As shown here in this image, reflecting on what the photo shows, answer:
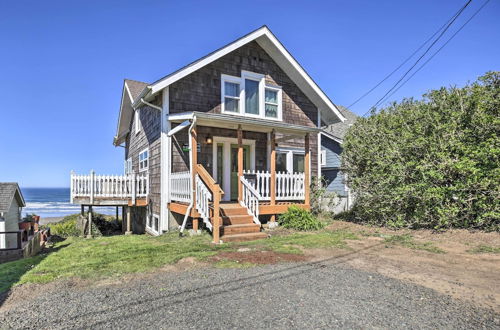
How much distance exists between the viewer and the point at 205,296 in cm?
364

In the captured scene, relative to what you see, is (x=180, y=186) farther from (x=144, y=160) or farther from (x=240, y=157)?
(x=144, y=160)

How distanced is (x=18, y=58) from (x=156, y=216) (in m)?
15.8

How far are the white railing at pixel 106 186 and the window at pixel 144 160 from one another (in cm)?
93

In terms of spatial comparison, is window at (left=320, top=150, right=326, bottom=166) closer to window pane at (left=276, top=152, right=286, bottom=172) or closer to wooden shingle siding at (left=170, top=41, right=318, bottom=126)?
wooden shingle siding at (left=170, top=41, right=318, bottom=126)

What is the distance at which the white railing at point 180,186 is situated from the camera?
8266mm

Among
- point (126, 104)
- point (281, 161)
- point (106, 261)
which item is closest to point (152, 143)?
point (281, 161)

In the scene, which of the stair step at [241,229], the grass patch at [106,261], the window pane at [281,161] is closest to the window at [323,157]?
the window pane at [281,161]

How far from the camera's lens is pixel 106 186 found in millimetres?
10656


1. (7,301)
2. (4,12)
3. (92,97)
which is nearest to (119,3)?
(4,12)

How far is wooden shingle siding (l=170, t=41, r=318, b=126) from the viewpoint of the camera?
31.7ft

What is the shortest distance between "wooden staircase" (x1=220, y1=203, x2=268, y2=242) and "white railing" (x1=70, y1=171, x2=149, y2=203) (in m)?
4.33

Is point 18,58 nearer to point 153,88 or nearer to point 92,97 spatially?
point 153,88

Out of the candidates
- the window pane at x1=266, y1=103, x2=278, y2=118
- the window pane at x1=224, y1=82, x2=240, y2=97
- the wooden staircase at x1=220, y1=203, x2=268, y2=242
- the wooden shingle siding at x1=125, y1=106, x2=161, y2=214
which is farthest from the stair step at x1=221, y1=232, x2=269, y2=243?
the window pane at x1=224, y1=82, x2=240, y2=97

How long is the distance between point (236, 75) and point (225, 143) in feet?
8.74
